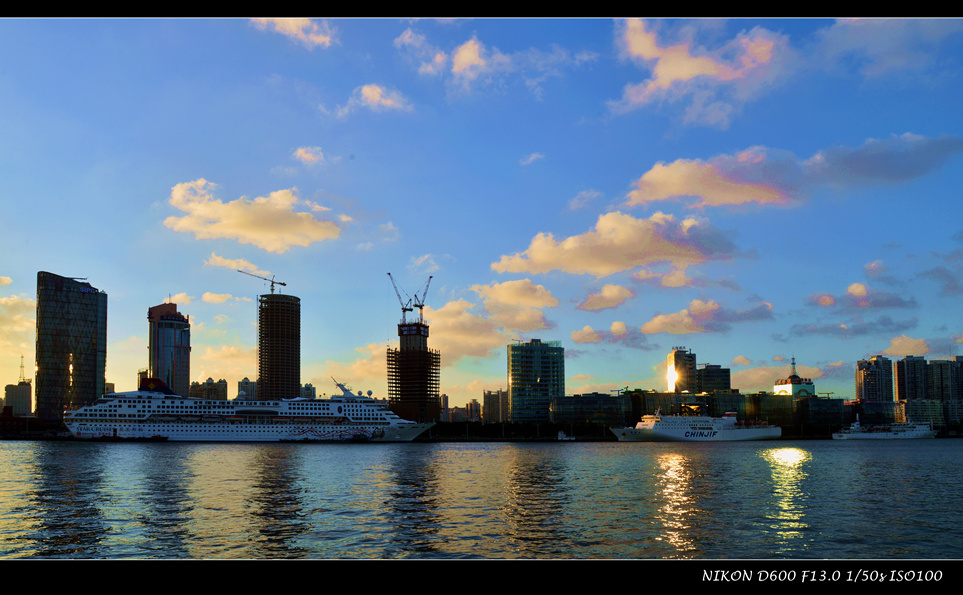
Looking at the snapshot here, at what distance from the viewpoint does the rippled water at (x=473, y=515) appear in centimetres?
3138

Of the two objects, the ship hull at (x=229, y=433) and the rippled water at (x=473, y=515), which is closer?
the rippled water at (x=473, y=515)

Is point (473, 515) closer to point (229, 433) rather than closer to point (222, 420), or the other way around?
point (229, 433)

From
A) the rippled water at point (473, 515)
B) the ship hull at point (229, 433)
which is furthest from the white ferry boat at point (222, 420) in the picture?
the rippled water at point (473, 515)

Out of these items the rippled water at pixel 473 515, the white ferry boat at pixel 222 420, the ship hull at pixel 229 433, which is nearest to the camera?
the rippled water at pixel 473 515

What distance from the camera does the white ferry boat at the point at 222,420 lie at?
554ft

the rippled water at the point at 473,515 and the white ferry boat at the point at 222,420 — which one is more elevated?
the rippled water at the point at 473,515

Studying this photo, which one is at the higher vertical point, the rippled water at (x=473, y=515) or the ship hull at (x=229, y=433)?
the rippled water at (x=473, y=515)

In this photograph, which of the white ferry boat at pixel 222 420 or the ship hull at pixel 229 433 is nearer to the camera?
the ship hull at pixel 229 433

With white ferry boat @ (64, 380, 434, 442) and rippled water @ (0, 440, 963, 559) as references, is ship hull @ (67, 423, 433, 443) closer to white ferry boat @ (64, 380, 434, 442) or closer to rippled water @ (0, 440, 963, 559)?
white ferry boat @ (64, 380, 434, 442)

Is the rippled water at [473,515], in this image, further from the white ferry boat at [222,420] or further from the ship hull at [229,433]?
the white ferry boat at [222,420]

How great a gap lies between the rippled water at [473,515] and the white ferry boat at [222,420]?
97236 millimetres

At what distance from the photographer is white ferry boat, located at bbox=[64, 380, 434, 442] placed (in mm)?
169000

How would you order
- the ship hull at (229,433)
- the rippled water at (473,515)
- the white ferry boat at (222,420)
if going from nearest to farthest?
the rippled water at (473,515) < the ship hull at (229,433) < the white ferry boat at (222,420)

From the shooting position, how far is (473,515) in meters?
42.1
